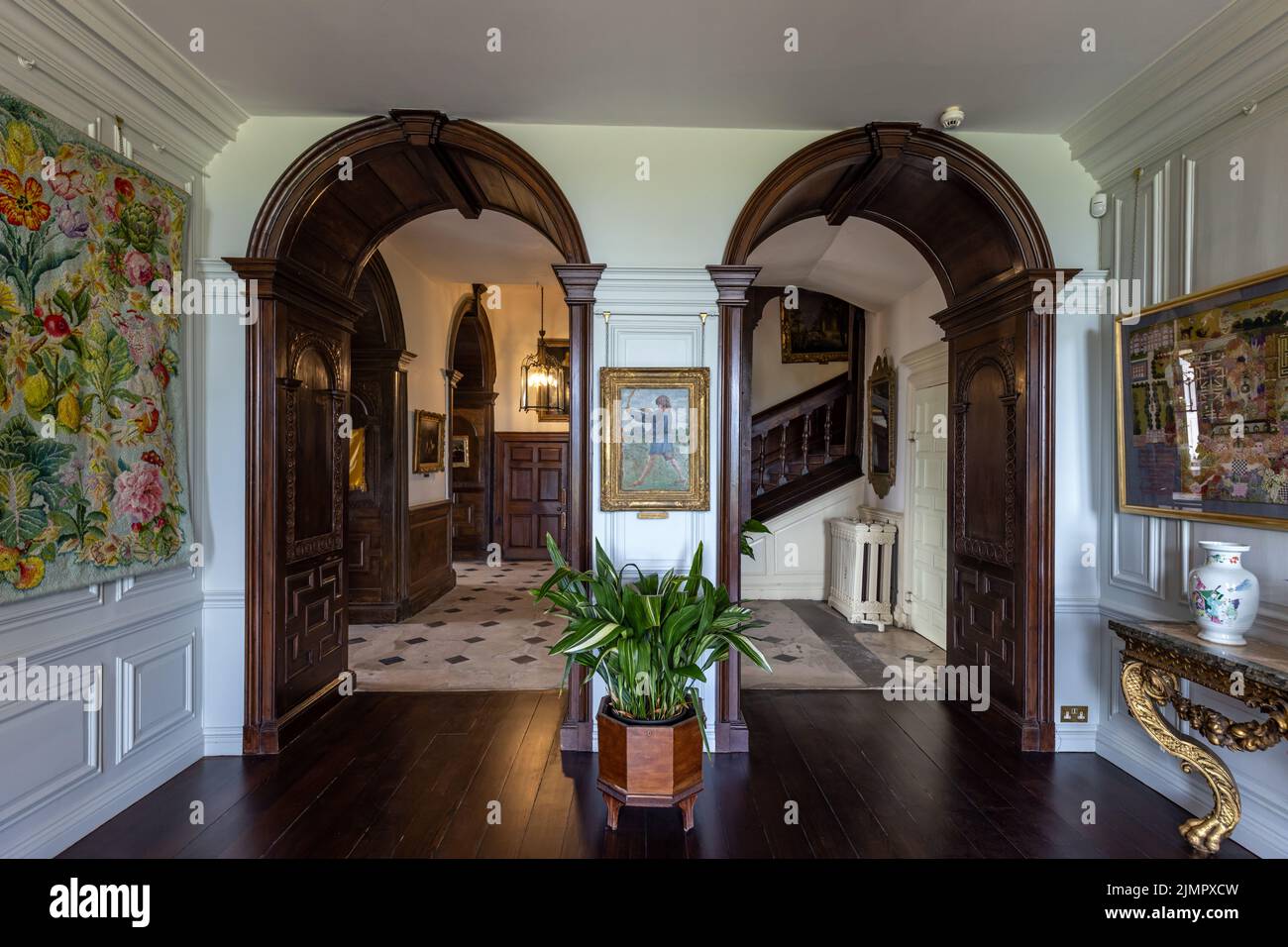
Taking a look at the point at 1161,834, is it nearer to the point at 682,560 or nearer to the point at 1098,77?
the point at 682,560

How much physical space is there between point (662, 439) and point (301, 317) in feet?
7.18

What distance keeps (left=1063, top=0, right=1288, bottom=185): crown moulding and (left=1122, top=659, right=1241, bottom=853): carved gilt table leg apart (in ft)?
7.60

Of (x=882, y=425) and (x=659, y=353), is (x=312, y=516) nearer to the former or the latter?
(x=659, y=353)

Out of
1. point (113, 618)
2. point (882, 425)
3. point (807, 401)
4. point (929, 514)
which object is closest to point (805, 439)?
point (807, 401)

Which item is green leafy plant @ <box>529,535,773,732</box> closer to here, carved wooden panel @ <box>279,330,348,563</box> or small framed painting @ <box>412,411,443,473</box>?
carved wooden panel @ <box>279,330,348,563</box>

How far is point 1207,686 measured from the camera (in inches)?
91.4

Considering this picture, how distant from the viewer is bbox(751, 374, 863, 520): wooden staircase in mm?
7191

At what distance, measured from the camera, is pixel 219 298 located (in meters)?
3.23

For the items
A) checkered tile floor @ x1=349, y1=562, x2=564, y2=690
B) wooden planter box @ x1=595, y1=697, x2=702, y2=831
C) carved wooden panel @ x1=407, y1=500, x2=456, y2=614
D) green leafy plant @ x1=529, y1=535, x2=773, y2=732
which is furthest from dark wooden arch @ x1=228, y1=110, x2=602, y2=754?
carved wooden panel @ x1=407, y1=500, x2=456, y2=614

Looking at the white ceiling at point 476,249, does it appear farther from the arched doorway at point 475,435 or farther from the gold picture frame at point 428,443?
the arched doorway at point 475,435

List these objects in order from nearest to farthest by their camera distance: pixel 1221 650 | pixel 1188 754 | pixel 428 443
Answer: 1. pixel 1221 650
2. pixel 1188 754
3. pixel 428 443
